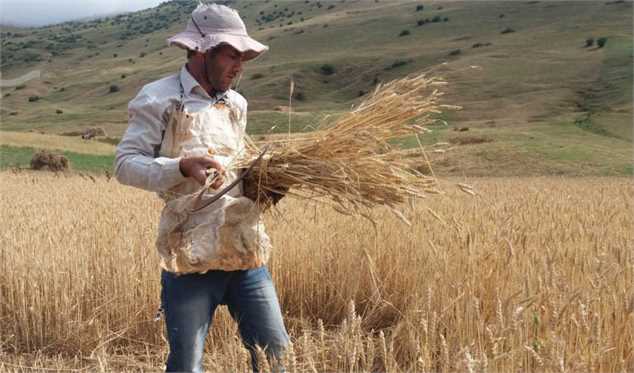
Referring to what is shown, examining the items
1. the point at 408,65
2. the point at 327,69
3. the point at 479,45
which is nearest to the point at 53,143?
the point at 408,65

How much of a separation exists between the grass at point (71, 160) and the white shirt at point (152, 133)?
19.1 meters

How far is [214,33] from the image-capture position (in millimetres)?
2473

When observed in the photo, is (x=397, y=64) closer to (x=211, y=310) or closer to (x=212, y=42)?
(x=212, y=42)

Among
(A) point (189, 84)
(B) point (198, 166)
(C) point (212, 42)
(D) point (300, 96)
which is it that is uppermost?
(C) point (212, 42)

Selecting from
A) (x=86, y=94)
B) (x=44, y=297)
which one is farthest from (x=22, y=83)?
(x=44, y=297)

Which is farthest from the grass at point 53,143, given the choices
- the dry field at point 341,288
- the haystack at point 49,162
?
the dry field at point 341,288

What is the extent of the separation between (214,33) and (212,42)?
0.05 metres

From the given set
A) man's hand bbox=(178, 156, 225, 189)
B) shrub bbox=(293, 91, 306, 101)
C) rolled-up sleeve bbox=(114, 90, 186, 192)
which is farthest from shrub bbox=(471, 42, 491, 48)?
man's hand bbox=(178, 156, 225, 189)

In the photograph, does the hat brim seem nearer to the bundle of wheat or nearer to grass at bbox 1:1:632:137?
the bundle of wheat

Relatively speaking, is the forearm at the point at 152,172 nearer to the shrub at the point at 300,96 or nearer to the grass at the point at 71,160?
the grass at the point at 71,160

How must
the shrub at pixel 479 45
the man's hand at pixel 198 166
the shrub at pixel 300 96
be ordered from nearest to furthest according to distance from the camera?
1. the man's hand at pixel 198 166
2. the shrub at pixel 300 96
3. the shrub at pixel 479 45

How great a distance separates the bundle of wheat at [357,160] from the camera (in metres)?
2.48

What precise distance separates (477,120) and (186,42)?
1374 inches

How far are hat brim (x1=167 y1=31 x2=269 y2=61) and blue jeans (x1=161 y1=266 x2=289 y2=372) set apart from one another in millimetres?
800
